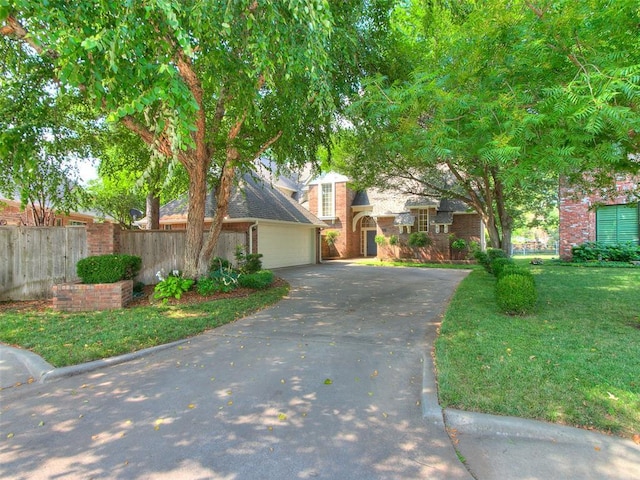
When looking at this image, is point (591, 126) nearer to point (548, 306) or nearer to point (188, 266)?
point (548, 306)

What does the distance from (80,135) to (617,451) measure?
12.6 m

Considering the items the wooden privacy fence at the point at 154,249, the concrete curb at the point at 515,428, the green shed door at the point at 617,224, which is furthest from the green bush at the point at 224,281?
the green shed door at the point at 617,224

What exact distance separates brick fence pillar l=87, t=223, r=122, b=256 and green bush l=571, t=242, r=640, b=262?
Answer: 1815cm

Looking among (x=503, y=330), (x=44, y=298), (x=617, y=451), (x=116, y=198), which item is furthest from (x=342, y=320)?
(x=116, y=198)

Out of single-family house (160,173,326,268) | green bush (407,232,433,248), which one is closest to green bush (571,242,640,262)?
green bush (407,232,433,248)

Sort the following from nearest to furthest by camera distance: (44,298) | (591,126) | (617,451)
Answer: (617,451), (591,126), (44,298)

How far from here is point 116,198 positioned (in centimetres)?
2108

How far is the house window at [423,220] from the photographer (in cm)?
2138

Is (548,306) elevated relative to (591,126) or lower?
lower

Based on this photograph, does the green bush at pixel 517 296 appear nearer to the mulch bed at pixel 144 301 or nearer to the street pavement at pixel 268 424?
the street pavement at pixel 268 424

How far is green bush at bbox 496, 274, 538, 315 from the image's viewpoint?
6.42 meters

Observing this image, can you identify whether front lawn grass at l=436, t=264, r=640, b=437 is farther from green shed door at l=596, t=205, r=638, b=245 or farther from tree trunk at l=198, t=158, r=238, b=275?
green shed door at l=596, t=205, r=638, b=245

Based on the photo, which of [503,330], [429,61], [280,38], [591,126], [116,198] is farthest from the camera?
[116,198]

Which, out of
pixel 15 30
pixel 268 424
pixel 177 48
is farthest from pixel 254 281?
pixel 15 30
